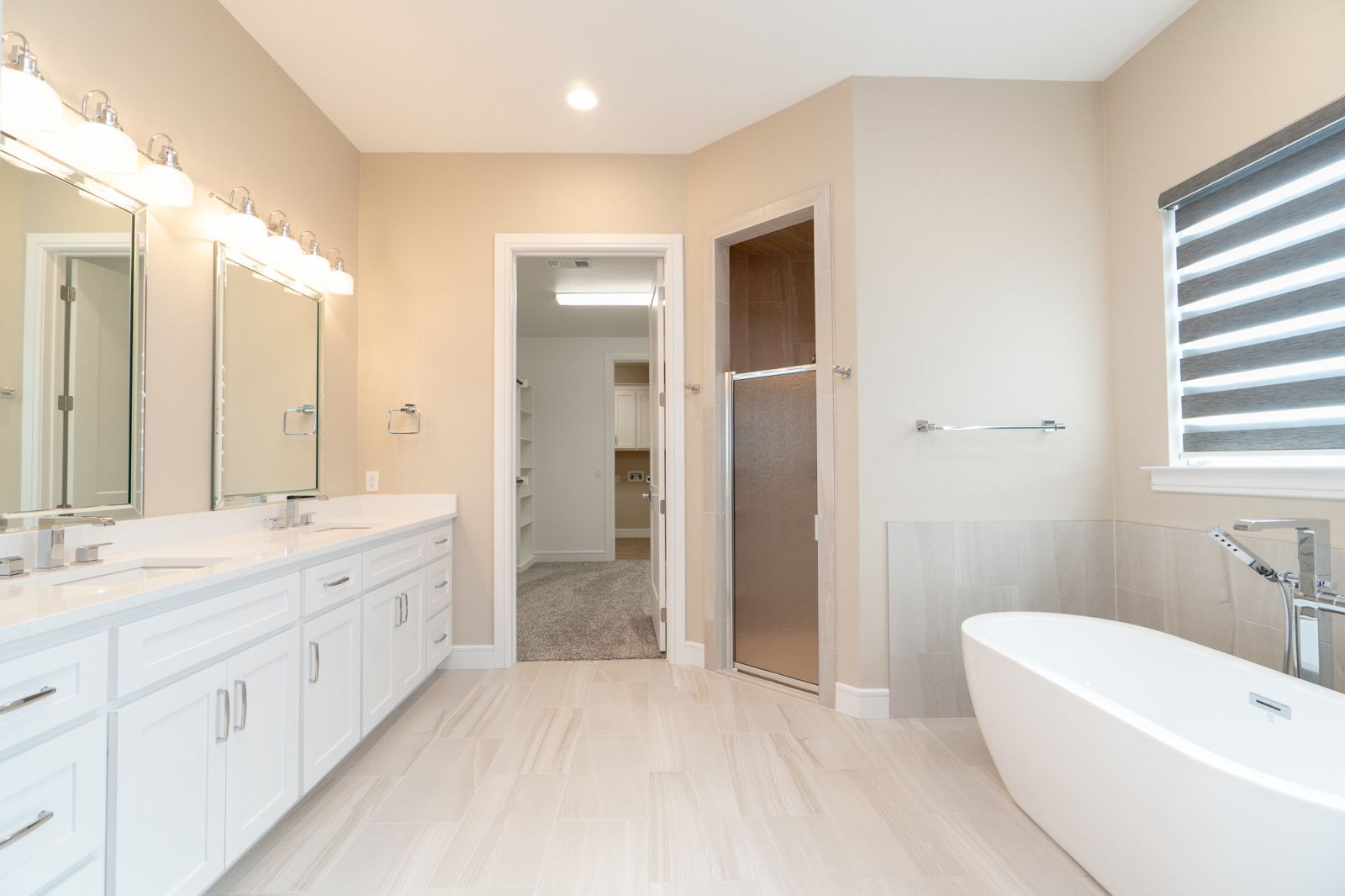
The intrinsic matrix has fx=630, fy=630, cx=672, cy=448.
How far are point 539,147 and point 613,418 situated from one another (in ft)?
12.9

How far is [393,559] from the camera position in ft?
8.61

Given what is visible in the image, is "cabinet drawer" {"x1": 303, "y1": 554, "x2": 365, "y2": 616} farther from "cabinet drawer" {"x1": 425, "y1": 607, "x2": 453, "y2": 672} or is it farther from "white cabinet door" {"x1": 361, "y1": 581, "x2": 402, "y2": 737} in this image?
"cabinet drawer" {"x1": 425, "y1": 607, "x2": 453, "y2": 672}

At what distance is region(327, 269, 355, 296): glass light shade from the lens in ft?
9.67

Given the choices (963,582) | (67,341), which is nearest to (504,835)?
(67,341)

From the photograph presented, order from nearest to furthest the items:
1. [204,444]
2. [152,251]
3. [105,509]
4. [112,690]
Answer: [112,690] < [105,509] < [152,251] < [204,444]

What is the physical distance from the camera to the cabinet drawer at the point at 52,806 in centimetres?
106

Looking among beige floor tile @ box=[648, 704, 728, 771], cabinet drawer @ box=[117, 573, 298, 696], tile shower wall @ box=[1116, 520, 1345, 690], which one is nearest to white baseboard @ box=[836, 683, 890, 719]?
beige floor tile @ box=[648, 704, 728, 771]

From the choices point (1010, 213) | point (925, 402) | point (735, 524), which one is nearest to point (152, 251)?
point (735, 524)

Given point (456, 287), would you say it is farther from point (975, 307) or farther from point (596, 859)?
point (596, 859)

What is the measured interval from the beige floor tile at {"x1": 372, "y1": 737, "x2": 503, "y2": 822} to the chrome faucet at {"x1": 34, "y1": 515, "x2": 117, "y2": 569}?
1.16 m

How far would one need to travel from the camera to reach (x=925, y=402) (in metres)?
2.79

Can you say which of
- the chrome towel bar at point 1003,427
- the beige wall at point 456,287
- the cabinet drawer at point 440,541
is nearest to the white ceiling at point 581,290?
the beige wall at point 456,287

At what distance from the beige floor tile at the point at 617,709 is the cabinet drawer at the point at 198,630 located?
132cm

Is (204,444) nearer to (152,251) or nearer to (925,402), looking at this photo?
(152,251)
